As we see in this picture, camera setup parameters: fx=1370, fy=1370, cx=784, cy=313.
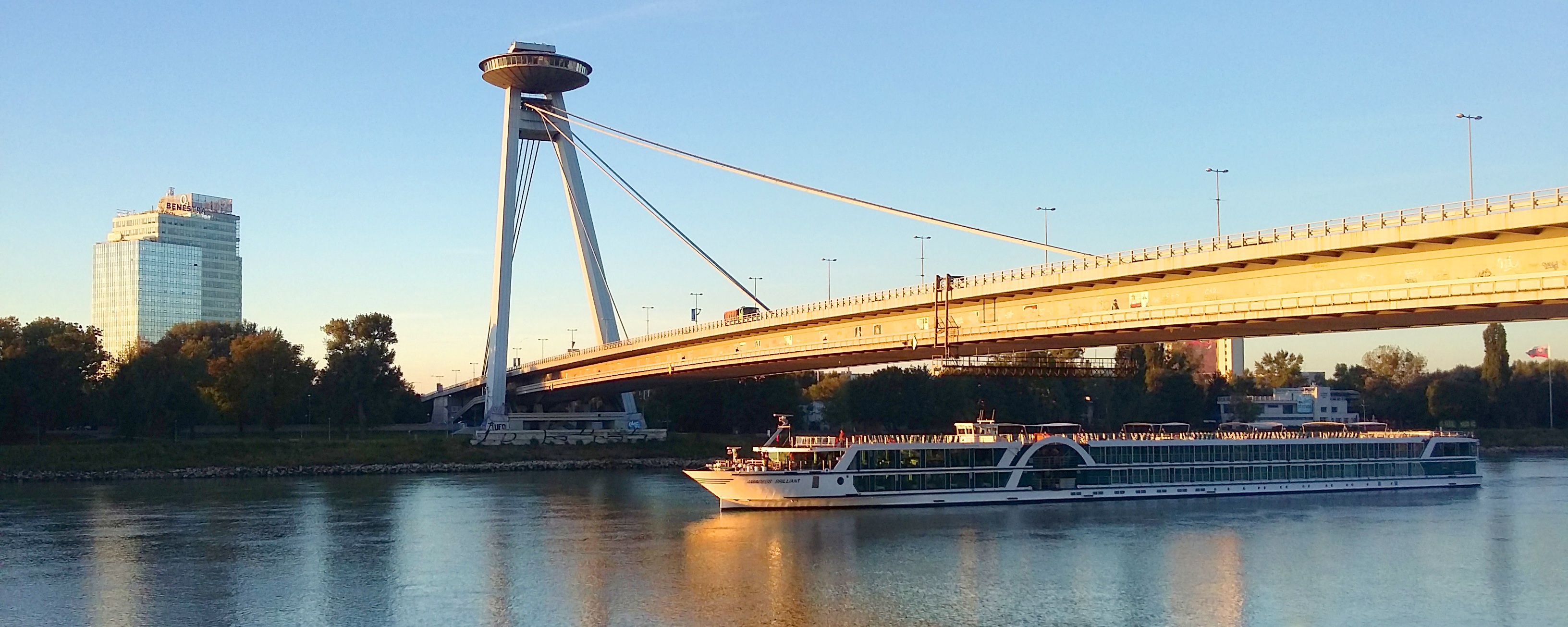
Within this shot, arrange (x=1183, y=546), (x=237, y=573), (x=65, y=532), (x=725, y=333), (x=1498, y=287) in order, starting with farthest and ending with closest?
(x=725, y=333) → (x=65, y=532) → (x=1183, y=546) → (x=237, y=573) → (x=1498, y=287)

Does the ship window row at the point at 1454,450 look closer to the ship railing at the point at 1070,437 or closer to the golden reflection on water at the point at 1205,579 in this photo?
the ship railing at the point at 1070,437

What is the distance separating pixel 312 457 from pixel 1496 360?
9993 cm

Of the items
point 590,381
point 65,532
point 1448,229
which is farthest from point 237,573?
point 590,381

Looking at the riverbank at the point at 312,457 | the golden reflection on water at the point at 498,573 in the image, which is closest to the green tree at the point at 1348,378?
the riverbank at the point at 312,457

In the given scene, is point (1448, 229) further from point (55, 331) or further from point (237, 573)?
point (55, 331)

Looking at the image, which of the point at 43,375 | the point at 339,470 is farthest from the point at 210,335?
the point at 339,470

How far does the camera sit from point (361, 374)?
100m

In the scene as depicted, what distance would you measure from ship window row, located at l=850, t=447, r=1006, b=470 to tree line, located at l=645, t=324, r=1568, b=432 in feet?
128

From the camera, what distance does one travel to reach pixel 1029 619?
103 ft

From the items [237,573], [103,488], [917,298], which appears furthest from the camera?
[103,488]

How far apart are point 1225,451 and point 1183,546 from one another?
1834cm

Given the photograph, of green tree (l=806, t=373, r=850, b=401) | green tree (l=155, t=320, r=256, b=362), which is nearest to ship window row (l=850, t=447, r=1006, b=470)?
green tree (l=806, t=373, r=850, b=401)

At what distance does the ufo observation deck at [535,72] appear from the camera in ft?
280

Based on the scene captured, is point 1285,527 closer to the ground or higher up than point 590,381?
closer to the ground
